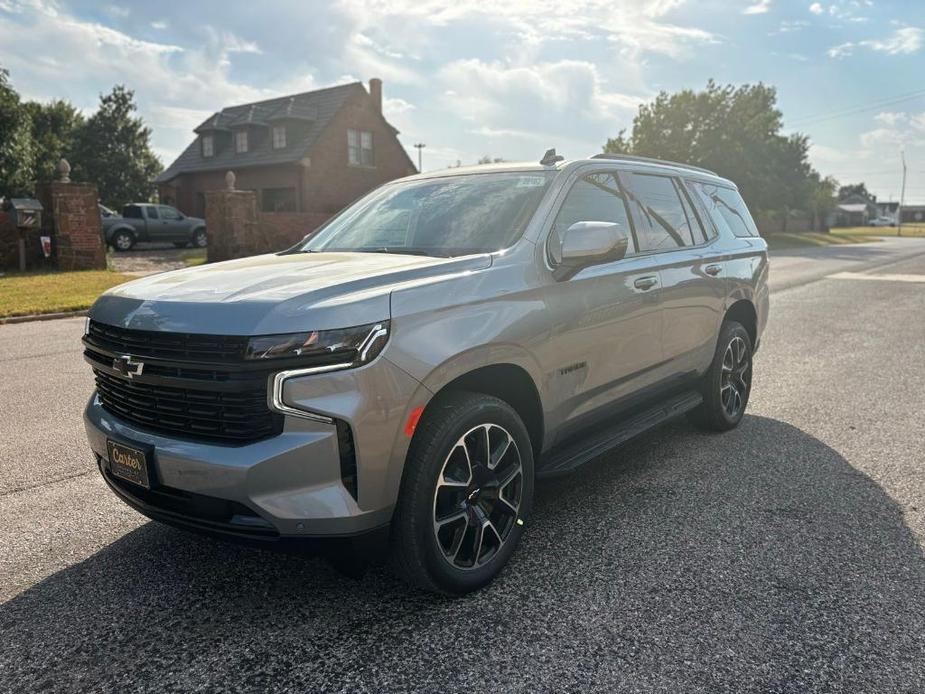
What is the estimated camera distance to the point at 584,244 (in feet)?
11.2

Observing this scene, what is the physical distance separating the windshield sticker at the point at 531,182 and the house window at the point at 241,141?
35262 mm

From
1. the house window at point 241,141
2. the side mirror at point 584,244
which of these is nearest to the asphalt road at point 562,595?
the side mirror at point 584,244

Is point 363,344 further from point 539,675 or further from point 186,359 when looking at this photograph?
point 539,675

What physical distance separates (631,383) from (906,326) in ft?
28.0

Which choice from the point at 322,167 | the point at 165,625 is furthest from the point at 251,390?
the point at 322,167

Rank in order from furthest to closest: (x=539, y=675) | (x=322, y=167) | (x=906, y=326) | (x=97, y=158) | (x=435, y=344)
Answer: (x=97, y=158) < (x=322, y=167) < (x=906, y=326) < (x=435, y=344) < (x=539, y=675)

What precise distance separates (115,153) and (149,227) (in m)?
26.1

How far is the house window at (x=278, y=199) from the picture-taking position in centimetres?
3431

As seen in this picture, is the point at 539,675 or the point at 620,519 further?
the point at 620,519

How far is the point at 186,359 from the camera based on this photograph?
2660mm

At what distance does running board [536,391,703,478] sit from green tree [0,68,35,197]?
31920 mm

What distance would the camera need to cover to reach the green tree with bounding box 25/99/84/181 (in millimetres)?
43969

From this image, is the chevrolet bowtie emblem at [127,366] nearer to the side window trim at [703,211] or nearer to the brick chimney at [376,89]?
the side window trim at [703,211]

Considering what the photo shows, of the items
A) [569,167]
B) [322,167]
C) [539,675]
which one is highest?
[322,167]
